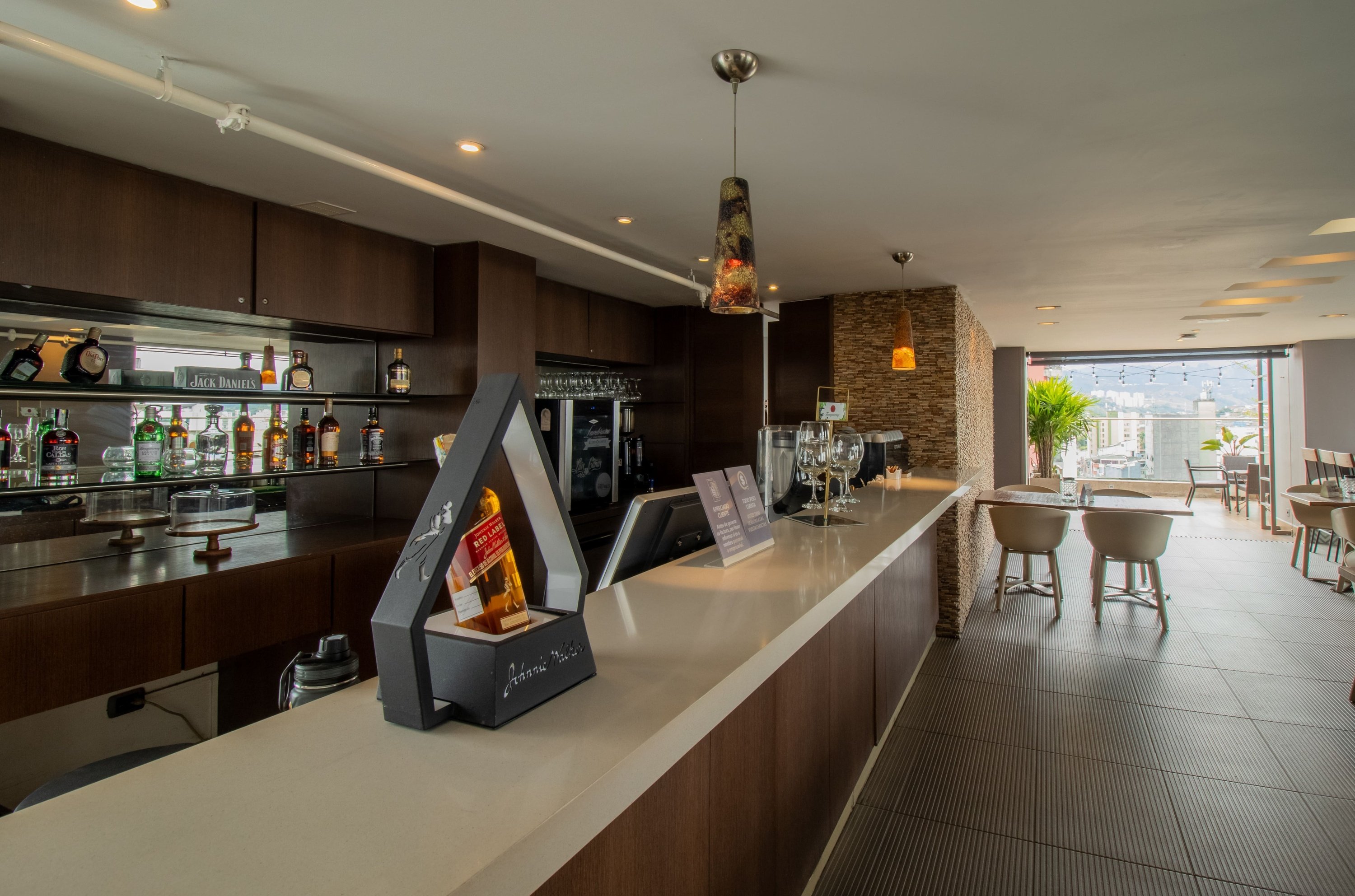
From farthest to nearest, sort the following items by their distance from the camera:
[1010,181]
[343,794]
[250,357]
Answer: [250,357] < [1010,181] < [343,794]

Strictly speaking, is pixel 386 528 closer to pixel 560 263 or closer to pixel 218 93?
pixel 560 263

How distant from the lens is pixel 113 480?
2924 mm

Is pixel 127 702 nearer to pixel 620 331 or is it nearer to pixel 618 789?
pixel 618 789

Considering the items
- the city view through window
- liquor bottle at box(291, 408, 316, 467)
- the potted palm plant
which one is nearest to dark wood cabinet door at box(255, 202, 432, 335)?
liquor bottle at box(291, 408, 316, 467)

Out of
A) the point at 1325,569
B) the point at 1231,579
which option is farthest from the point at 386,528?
the point at 1325,569

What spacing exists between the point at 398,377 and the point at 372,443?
41 centimetres

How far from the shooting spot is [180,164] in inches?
109

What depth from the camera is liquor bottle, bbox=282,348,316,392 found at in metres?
3.69

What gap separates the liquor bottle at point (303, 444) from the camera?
149 inches

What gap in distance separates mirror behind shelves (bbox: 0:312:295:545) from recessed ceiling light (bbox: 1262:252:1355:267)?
6.07m

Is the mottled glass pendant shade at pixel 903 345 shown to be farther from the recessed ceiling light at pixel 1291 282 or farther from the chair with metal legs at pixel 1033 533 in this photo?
the recessed ceiling light at pixel 1291 282

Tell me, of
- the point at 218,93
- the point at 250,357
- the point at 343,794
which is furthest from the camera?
the point at 250,357

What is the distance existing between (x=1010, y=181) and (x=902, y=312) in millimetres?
1343

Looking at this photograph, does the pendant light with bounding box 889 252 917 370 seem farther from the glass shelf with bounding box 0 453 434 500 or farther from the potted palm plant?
the potted palm plant
